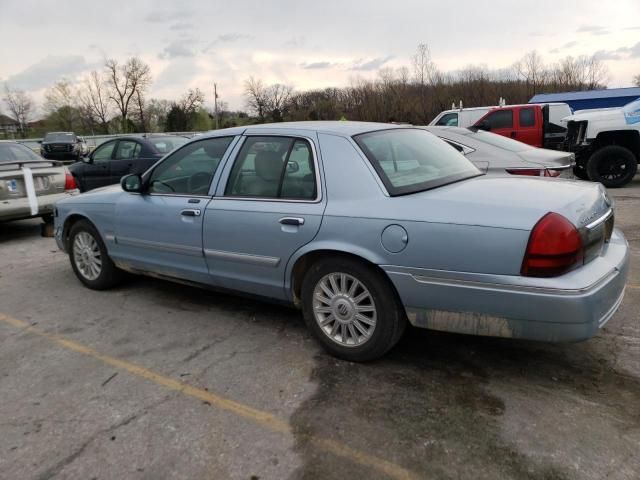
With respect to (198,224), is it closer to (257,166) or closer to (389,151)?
(257,166)

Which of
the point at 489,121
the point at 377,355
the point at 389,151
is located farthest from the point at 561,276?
the point at 489,121

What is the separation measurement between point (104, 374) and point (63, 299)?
188 cm

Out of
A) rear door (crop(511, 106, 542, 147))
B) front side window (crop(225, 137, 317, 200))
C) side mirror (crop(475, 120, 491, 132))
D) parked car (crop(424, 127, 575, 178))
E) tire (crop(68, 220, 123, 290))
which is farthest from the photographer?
rear door (crop(511, 106, 542, 147))

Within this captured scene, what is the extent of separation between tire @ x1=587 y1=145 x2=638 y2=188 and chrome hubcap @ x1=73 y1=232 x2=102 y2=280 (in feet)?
32.2

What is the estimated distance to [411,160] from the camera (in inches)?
139

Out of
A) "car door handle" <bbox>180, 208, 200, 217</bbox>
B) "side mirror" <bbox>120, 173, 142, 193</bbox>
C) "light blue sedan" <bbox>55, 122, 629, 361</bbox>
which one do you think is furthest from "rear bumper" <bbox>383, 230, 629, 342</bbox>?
"side mirror" <bbox>120, 173, 142, 193</bbox>

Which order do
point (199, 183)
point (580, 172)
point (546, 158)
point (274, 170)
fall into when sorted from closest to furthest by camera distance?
1. point (274, 170)
2. point (199, 183)
3. point (546, 158)
4. point (580, 172)

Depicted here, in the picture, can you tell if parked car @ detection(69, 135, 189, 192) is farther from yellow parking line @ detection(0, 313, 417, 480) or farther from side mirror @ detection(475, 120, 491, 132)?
yellow parking line @ detection(0, 313, 417, 480)

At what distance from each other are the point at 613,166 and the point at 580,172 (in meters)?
0.66

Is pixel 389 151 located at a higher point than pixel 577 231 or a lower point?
higher

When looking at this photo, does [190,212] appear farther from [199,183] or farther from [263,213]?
[263,213]

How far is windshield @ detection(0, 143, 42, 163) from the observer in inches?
303

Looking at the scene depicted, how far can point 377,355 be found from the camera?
10.4 ft

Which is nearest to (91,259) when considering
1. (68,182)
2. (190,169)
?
(190,169)
